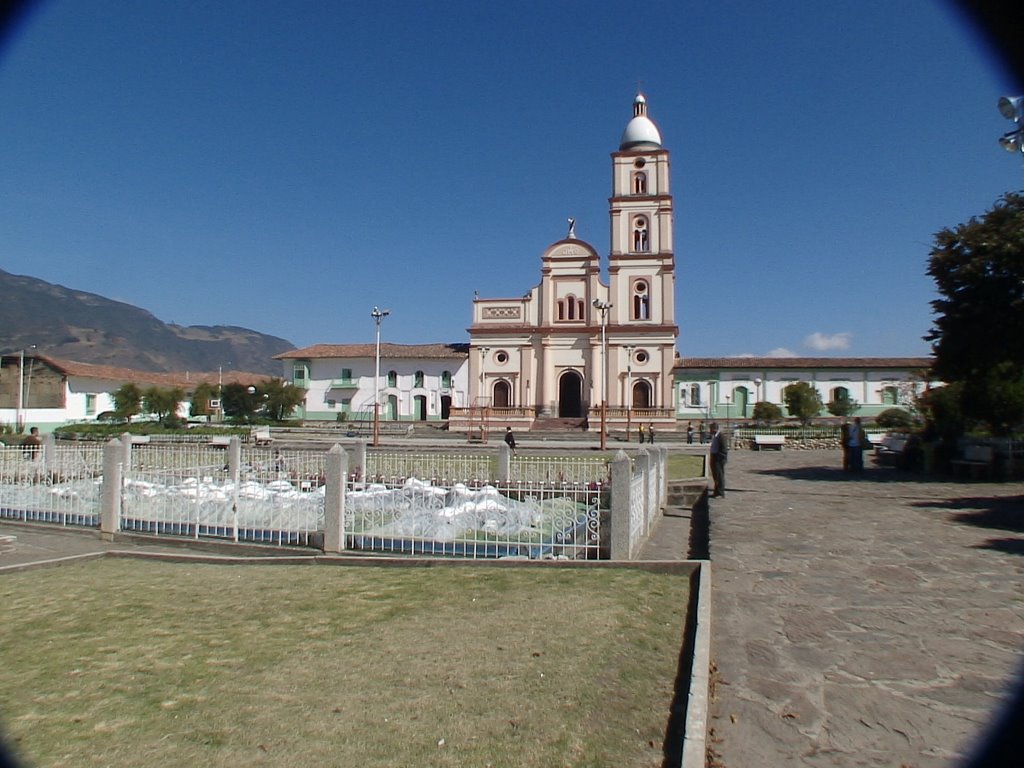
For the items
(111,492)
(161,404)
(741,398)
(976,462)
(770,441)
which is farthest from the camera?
(741,398)

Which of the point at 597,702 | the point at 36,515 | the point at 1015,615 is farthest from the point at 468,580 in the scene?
the point at 36,515

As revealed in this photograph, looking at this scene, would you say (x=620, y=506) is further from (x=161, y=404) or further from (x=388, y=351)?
(x=388, y=351)

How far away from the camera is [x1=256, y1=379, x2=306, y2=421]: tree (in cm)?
4403

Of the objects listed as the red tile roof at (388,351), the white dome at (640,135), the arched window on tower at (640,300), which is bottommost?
the red tile roof at (388,351)

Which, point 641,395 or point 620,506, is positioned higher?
point 641,395

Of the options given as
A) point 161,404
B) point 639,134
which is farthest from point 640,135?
point 161,404

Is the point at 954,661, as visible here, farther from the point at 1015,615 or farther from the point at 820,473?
the point at 820,473

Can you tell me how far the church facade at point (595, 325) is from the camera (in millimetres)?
41156

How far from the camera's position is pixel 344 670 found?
388 cm

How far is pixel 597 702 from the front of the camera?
3447mm

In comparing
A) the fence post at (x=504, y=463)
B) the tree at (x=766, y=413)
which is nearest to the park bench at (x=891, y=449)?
the fence post at (x=504, y=463)

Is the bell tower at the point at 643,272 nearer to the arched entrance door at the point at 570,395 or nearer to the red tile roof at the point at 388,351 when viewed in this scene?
the arched entrance door at the point at 570,395

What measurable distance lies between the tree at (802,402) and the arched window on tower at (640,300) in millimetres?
9204

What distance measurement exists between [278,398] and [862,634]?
142 feet
